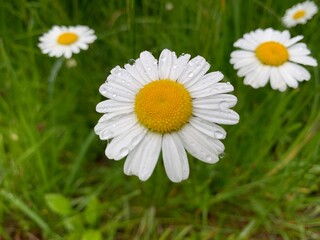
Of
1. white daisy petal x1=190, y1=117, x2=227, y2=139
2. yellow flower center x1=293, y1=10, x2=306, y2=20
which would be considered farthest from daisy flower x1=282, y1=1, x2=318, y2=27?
white daisy petal x1=190, y1=117, x2=227, y2=139

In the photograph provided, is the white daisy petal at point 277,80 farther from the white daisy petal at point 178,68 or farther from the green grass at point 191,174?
the white daisy petal at point 178,68

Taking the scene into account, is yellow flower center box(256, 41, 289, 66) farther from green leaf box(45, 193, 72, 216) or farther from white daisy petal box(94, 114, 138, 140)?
green leaf box(45, 193, 72, 216)

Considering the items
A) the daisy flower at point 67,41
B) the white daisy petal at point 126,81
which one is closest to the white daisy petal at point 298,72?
the white daisy petal at point 126,81

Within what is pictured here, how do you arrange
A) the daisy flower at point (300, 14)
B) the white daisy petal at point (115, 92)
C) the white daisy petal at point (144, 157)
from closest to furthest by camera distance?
the white daisy petal at point (144, 157) → the white daisy petal at point (115, 92) → the daisy flower at point (300, 14)

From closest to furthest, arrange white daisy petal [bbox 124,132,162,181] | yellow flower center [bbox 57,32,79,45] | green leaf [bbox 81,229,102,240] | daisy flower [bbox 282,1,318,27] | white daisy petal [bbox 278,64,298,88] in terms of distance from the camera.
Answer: white daisy petal [bbox 124,132,162,181] → white daisy petal [bbox 278,64,298,88] → green leaf [bbox 81,229,102,240] → daisy flower [bbox 282,1,318,27] → yellow flower center [bbox 57,32,79,45]

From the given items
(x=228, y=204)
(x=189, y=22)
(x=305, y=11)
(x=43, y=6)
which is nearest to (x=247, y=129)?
(x=228, y=204)

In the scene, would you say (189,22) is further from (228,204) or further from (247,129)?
(228,204)

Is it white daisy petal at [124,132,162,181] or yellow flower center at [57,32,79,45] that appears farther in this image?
yellow flower center at [57,32,79,45]
